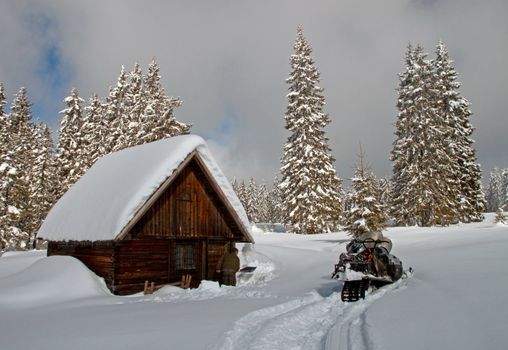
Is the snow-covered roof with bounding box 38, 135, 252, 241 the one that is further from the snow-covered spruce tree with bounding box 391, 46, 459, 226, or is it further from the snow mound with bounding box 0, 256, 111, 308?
the snow-covered spruce tree with bounding box 391, 46, 459, 226

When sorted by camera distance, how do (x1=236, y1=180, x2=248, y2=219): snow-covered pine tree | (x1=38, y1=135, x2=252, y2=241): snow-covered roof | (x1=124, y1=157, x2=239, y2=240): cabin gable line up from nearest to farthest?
(x1=38, y1=135, x2=252, y2=241): snow-covered roof < (x1=124, y1=157, x2=239, y2=240): cabin gable < (x1=236, y1=180, x2=248, y2=219): snow-covered pine tree

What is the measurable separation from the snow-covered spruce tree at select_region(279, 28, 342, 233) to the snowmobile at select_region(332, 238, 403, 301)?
20.5 meters

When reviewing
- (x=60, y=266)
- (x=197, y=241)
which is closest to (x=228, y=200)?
(x=197, y=241)

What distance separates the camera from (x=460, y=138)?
42219mm

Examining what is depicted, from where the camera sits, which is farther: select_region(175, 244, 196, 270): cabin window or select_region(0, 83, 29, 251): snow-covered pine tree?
select_region(0, 83, 29, 251): snow-covered pine tree

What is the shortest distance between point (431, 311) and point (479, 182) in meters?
37.6

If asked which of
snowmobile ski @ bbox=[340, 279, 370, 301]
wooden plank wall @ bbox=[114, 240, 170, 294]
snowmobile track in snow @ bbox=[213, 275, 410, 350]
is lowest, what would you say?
snowmobile track in snow @ bbox=[213, 275, 410, 350]

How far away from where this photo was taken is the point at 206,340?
7.67 m

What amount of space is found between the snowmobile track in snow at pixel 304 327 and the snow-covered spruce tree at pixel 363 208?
1437cm

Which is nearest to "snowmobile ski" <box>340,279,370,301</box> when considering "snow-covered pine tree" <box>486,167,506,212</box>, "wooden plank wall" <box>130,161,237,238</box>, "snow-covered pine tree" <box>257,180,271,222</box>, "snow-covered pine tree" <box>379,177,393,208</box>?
"wooden plank wall" <box>130,161,237,238</box>

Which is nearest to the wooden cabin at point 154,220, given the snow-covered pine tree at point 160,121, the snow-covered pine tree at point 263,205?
the snow-covered pine tree at point 160,121

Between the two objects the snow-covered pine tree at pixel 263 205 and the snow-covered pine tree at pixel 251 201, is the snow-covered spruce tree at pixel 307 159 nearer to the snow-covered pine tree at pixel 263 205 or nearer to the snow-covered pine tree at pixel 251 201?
the snow-covered pine tree at pixel 251 201

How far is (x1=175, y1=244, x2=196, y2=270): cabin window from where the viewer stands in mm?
18453

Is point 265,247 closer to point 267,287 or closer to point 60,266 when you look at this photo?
point 267,287
